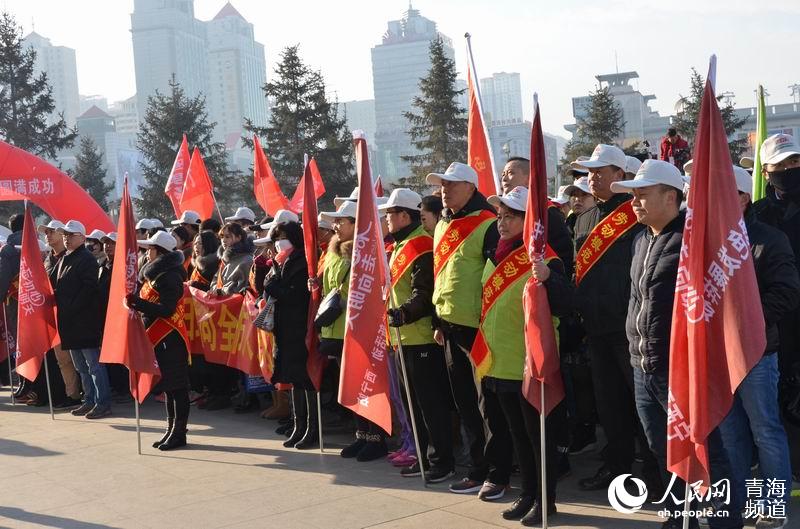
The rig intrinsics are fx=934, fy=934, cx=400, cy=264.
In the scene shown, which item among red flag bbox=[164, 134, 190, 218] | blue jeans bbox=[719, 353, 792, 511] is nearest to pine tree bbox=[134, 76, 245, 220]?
red flag bbox=[164, 134, 190, 218]

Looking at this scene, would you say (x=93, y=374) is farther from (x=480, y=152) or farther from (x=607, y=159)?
(x=607, y=159)

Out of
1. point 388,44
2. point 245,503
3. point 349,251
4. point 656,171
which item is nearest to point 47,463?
point 245,503

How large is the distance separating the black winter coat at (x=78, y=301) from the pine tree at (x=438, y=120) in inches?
1195

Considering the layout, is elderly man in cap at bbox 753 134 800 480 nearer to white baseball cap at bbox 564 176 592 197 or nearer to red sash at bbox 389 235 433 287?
white baseball cap at bbox 564 176 592 197

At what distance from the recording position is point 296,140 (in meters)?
40.0

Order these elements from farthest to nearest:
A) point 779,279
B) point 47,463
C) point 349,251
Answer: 1. point 47,463
2. point 349,251
3. point 779,279

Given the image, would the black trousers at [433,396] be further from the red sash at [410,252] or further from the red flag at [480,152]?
the red flag at [480,152]

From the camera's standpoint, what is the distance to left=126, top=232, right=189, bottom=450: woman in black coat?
8445 millimetres

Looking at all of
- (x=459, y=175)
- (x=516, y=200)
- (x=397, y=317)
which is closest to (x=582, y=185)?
(x=459, y=175)

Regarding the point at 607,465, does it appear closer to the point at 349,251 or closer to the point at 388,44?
the point at 349,251

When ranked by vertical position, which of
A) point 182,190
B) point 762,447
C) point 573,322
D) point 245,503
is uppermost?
point 182,190

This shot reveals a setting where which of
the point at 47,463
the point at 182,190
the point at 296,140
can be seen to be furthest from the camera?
the point at 296,140

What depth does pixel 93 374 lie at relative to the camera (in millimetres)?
10312

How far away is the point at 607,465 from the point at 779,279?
201cm
